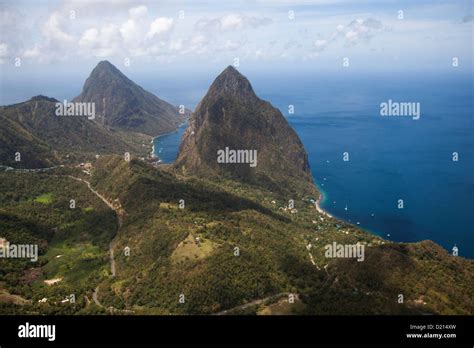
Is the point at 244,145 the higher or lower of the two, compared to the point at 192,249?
higher

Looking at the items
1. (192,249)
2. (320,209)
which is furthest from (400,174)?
(192,249)

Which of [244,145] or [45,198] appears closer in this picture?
[45,198]

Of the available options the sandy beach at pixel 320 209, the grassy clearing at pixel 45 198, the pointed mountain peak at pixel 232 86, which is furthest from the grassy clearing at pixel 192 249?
the pointed mountain peak at pixel 232 86

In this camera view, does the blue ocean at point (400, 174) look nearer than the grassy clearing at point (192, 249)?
No

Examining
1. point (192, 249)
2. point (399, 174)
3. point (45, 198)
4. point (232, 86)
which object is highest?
point (232, 86)

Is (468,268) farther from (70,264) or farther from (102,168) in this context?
(102,168)

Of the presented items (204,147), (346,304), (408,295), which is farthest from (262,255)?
(204,147)

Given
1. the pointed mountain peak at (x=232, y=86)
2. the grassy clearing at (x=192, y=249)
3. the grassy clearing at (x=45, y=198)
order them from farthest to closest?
the pointed mountain peak at (x=232, y=86) < the grassy clearing at (x=45, y=198) < the grassy clearing at (x=192, y=249)

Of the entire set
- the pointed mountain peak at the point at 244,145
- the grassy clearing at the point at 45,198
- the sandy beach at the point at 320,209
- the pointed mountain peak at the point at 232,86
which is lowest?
the sandy beach at the point at 320,209

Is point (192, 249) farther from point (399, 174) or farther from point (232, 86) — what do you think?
point (232, 86)

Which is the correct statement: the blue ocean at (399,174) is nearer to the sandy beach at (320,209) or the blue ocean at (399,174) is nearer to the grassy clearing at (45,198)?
the sandy beach at (320,209)
